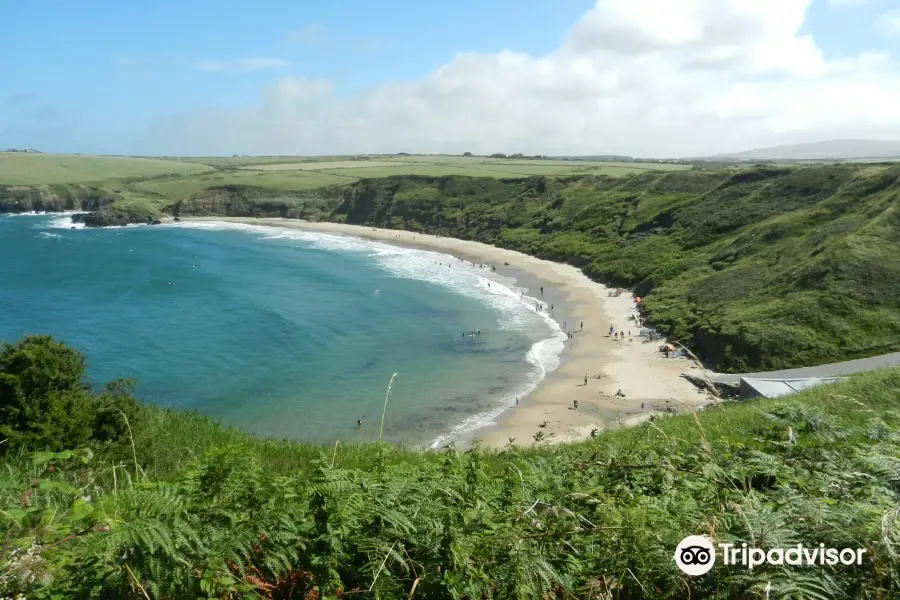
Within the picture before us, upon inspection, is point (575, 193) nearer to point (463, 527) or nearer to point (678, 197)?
point (678, 197)

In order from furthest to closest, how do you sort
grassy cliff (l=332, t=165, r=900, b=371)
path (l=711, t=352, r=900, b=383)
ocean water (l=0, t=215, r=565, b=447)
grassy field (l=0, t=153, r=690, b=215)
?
grassy field (l=0, t=153, r=690, b=215) → grassy cliff (l=332, t=165, r=900, b=371) → ocean water (l=0, t=215, r=565, b=447) → path (l=711, t=352, r=900, b=383)

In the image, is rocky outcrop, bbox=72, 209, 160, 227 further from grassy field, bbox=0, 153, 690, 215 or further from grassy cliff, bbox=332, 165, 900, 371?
grassy cliff, bbox=332, 165, 900, 371

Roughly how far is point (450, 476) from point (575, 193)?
103 meters

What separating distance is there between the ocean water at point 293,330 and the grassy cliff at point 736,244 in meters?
13.7

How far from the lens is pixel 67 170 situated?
15012 centimetres

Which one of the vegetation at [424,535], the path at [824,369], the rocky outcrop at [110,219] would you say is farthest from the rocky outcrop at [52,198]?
the vegetation at [424,535]

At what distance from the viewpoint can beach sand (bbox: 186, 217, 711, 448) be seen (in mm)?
26625

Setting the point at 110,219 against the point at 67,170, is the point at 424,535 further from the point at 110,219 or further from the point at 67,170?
the point at 67,170

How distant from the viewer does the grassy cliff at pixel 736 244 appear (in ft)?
119

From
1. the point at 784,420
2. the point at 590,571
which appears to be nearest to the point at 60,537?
the point at 590,571

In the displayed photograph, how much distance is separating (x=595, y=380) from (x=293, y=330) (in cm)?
2532

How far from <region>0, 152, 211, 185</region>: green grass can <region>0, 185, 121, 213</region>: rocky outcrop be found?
21.9ft

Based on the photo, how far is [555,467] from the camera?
18.2 feet

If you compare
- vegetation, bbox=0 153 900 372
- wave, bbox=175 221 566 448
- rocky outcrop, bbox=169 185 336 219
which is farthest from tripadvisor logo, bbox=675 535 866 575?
rocky outcrop, bbox=169 185 336 219
